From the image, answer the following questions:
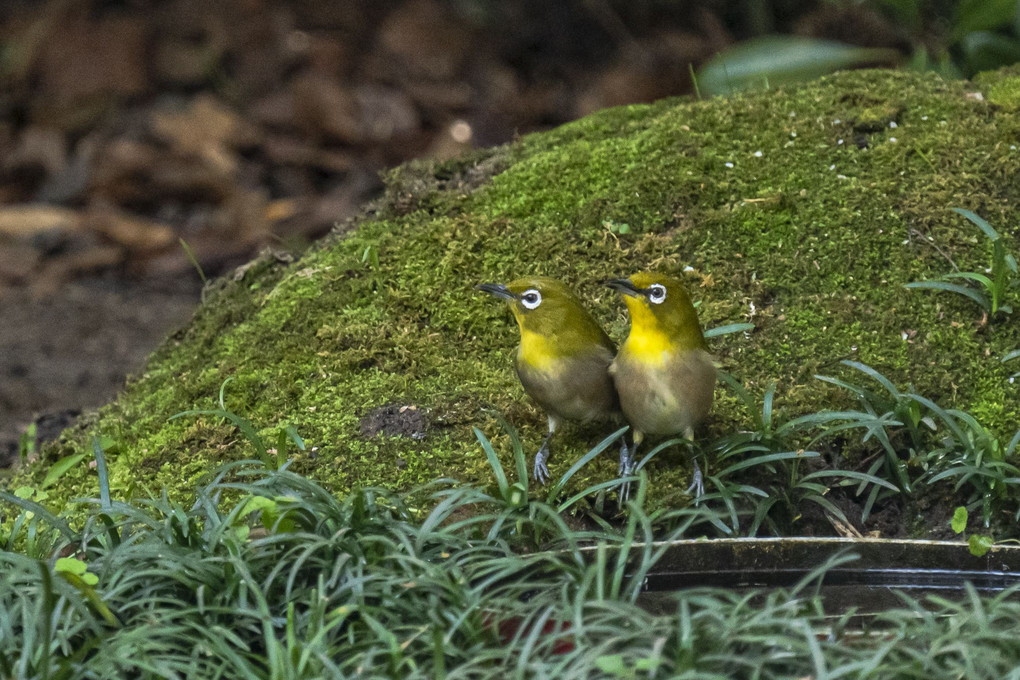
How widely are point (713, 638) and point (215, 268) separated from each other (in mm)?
5393

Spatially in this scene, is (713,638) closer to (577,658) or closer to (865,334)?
(577,658)

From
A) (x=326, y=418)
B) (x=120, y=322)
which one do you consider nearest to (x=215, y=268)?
(x=120, y=322)

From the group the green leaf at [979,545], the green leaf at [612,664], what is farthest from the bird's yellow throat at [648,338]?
the green leaf at [612,664]

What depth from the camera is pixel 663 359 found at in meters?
3.00

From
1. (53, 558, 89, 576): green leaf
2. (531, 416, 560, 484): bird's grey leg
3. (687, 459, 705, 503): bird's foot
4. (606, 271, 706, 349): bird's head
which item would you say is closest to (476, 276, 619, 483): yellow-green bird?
(531, 416, 560, 484): bird's grey leg

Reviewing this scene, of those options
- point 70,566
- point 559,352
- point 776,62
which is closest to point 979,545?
point 559,352

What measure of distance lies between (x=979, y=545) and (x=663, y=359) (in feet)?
3.11

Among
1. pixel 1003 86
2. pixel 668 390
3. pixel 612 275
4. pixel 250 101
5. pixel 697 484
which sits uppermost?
pixel 250 101

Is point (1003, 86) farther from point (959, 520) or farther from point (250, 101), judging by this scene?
point (250, 101)

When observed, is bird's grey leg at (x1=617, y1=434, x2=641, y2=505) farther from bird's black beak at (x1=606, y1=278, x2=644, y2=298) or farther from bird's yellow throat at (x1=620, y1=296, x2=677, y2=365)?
bird's black beak at (x1=606, y1=278, x2=644, y2=298)

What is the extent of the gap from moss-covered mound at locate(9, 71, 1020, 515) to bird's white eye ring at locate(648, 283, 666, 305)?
59 centimetres

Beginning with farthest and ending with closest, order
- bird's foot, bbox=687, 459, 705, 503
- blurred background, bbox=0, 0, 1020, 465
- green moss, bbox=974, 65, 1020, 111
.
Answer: blurred background, bbox=0, 0, 1020, 465, green moss, bbox=974, 65, 1020, 111, bird's foot, bbox=687, 459, 705, 503

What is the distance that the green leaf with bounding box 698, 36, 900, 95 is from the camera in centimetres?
555

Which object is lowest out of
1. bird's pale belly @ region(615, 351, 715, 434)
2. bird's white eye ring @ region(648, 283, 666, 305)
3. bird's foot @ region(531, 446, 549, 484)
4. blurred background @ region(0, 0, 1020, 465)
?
bird's foot @ region(531, 446, 549, 484)
